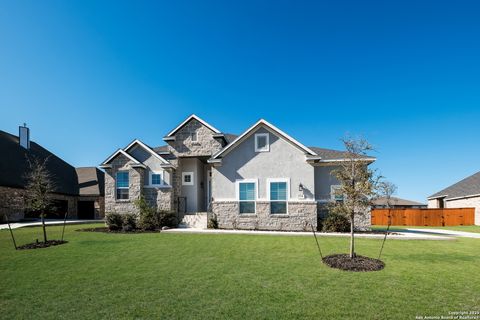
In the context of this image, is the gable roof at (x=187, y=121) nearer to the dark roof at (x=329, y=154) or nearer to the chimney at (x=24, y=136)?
the dark roof at (x=329, y=154)

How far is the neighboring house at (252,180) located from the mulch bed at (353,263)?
7.72 meters

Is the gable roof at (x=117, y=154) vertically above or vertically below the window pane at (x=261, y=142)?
below

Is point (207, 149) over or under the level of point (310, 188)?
over

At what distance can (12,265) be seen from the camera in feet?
27.1

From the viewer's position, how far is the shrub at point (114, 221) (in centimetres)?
1783

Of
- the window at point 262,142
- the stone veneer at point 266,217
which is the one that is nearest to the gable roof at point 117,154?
the stone veneer at point 266,217

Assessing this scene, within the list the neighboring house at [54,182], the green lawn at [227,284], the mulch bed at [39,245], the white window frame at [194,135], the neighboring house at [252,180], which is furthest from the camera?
the neighboring house at [54,182]

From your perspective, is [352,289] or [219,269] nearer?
[352,289]

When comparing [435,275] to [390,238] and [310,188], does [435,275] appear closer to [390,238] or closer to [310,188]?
[390,238]

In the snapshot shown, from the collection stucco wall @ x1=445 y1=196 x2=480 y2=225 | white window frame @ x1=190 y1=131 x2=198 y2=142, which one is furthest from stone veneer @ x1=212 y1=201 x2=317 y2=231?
stucco wall @ x1=445 y1=196 x2=480 y2=225

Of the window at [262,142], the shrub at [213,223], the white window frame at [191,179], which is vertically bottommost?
the shrub at [213,223]

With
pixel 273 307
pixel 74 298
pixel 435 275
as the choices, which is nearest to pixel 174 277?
pixel 74 298

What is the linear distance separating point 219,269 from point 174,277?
1.31m

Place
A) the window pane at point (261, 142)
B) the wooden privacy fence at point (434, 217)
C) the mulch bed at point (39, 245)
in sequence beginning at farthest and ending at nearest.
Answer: the wooden privacy fence at point (434, 217) → the window pane at point (261, 142) → the mulch bed at point (39, 245)
